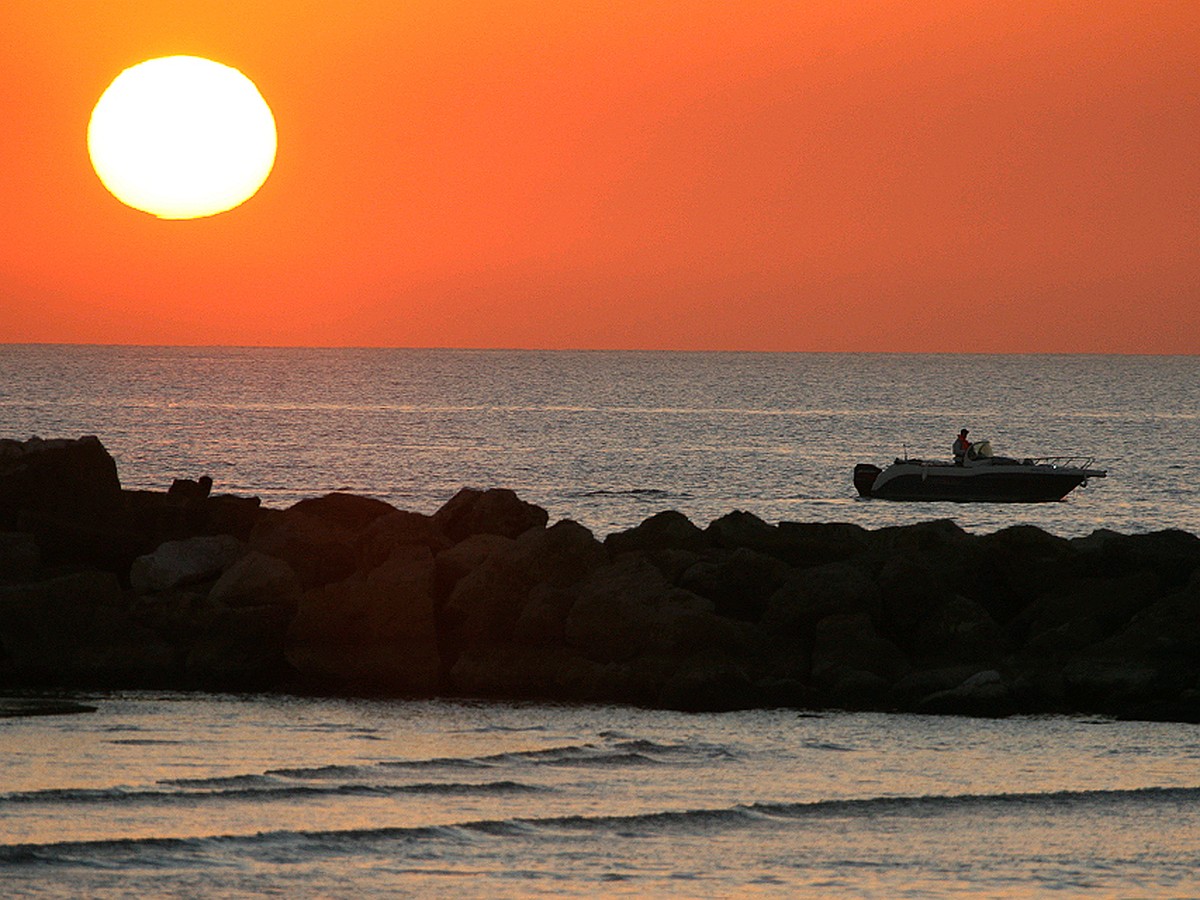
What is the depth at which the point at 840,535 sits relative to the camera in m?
28.6

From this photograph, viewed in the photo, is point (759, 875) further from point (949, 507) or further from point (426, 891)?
point (949, 507)

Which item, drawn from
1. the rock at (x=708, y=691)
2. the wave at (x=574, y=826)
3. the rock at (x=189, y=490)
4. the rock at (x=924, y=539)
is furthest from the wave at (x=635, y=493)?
the wave at (x=574, y=826)

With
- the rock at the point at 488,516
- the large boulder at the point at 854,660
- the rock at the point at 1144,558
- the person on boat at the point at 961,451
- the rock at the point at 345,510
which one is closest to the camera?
the large boulder at the point at 854,660

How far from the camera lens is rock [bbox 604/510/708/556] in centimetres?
2872

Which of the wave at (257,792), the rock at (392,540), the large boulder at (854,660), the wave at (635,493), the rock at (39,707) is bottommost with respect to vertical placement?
the wave at (257,792)

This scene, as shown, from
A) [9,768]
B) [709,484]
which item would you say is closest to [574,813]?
[9,768]

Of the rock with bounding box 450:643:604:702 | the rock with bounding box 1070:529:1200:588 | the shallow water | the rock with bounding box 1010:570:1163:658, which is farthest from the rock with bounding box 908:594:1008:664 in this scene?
the rock with bounding box 450:643:604:702

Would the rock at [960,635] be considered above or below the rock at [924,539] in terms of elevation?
below

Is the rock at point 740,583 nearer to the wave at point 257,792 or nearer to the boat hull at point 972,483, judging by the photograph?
the wave at point 257,792

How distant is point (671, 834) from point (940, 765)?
169 inches

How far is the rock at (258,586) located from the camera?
25.3 metres

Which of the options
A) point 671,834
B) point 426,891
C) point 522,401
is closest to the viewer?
point 426,891

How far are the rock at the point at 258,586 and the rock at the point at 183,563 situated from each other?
1.13 m

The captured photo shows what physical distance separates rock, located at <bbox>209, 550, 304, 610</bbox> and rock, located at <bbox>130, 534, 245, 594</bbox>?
1.13m
